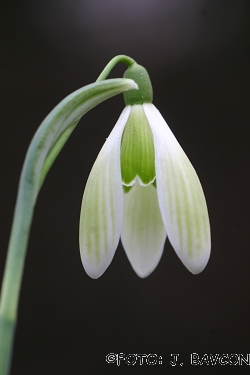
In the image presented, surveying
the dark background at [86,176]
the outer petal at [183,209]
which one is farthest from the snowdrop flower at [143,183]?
the dark background at [86,176]

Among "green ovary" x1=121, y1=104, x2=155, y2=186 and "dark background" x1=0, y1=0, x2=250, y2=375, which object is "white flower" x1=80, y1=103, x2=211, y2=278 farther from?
"dark background" x1=0, y1=0, x2=250, y2=375

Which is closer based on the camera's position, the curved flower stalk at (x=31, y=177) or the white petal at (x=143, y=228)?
the curved flower stalk at (x=31, y=177)

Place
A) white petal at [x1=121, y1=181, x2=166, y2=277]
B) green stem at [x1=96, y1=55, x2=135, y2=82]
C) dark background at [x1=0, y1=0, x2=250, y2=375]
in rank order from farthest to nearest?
dark background at [x1=0, y1=0, x2=250, y2=375] → white petal at [x1=121, y1=181, x2=166, y2=277] → green stem at [x1=96, y1=55, x2=135, y2=82]

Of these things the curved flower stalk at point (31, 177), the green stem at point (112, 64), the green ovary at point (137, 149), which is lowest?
the curved flower stalk at point (31, 177)

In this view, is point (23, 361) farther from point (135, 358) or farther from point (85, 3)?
point (85, 3)

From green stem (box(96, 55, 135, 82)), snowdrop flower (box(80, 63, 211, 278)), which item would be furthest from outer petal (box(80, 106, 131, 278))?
green stem (box(96, 55, 135, 82))

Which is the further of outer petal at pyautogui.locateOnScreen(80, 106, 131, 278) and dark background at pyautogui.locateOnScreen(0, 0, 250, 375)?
dark background at pyautogui.locateOnScreen(0, 0, 250, 375)

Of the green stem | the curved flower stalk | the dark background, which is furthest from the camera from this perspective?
the dark background

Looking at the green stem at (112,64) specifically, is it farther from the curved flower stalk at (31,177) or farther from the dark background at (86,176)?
the dark background at (86,176)

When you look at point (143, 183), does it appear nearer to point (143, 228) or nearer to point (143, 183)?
point (143, 183)
